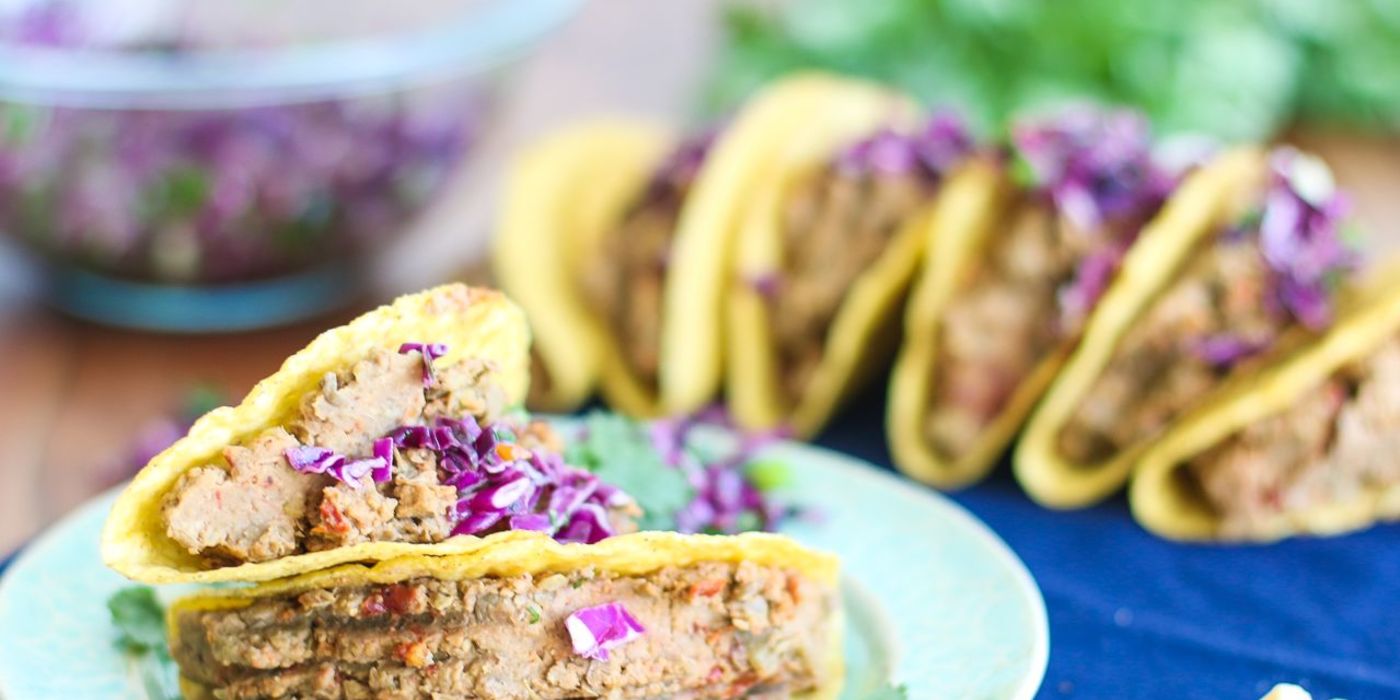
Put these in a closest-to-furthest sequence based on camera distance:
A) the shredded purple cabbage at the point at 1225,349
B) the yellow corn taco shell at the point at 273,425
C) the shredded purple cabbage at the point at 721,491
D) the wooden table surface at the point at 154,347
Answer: the yellow corn taco shell at the point at 273,425
the shredded purple cabbage at the point at 721,491
the shredded purple cabbage at the point at 1225,349
the wooden table surface at the point at 154,347

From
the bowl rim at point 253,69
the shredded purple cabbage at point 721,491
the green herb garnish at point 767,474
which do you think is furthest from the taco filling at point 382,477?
the bowl rim at point 253,69

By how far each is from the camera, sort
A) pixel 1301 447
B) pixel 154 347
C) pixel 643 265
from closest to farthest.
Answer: pixel 1301 447
pixel 643 265
pixel 154 347

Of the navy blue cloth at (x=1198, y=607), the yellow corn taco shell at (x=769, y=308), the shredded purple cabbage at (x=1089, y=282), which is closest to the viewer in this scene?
the navy blue cloth at (x=1198, y=607)

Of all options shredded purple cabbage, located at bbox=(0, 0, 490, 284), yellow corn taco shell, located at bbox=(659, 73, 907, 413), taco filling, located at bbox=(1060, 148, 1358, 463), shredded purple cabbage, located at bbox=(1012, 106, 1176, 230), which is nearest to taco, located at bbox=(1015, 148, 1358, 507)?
taco filling, located at bbox=(1060, 148, 1358, 463)

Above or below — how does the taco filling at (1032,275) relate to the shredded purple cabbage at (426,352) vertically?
below

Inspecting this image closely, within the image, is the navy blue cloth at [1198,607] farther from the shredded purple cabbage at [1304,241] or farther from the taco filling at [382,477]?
the taco filling at [382,477]

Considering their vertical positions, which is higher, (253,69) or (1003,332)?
(253,69)

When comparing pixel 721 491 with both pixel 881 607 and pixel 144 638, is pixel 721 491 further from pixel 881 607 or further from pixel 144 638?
pixel 144 638

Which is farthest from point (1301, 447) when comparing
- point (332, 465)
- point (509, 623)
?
point (332, 465)
